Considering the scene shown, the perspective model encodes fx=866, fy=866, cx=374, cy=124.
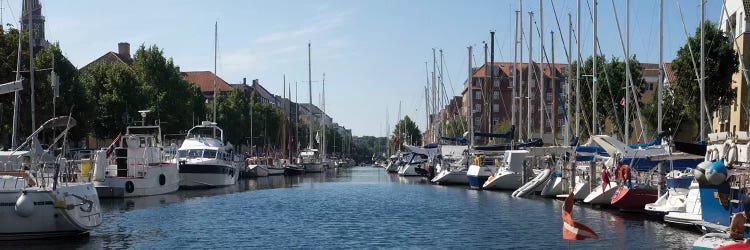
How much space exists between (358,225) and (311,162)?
93.6 meters

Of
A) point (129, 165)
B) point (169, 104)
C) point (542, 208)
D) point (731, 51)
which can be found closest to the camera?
point (542, 208)

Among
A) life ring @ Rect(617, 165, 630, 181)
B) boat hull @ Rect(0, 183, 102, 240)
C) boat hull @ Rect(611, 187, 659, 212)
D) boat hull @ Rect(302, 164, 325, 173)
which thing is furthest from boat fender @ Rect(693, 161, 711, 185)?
boat hull @ Rect(302, 164, 325, 173)

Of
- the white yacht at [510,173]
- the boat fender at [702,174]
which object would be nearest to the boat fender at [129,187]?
the white yacht at [510,173]

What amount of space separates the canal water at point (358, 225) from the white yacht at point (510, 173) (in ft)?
30.3

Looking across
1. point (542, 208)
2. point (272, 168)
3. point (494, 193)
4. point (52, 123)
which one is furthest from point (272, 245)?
point (272, 168)

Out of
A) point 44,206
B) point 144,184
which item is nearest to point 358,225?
point 44,206

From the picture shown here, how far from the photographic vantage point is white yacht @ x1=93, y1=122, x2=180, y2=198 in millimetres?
50750

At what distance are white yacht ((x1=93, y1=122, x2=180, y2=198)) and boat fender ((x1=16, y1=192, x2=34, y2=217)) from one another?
2124 centimetres

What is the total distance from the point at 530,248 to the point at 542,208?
686 inches

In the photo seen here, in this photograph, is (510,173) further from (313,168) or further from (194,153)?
(313,168)

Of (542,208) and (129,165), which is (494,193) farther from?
(129,165)

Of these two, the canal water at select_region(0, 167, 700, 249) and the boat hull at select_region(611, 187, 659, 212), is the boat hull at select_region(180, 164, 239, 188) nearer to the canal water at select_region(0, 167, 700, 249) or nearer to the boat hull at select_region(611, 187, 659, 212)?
the canal water at select_region(0, 167, 700, 249)

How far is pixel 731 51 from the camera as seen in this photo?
5775 cm

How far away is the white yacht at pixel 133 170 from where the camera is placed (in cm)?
5075
